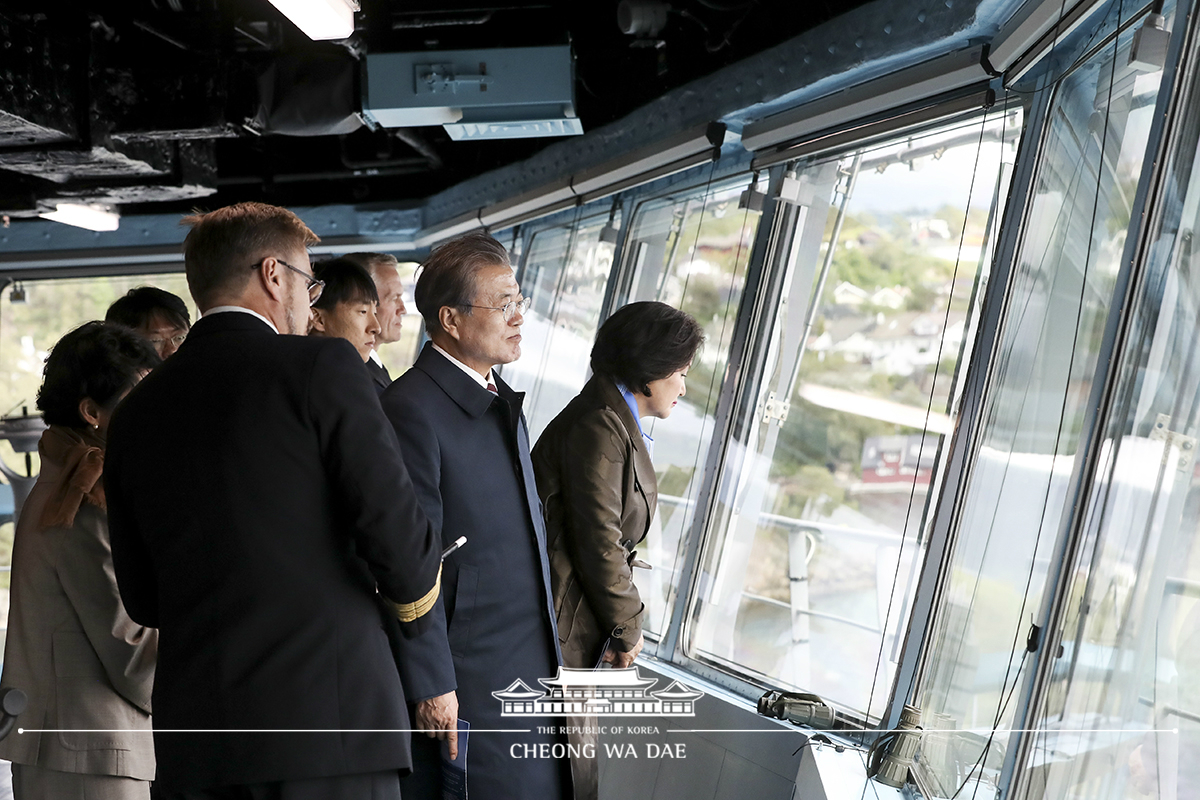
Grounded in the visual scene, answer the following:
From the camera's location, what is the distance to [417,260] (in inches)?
345

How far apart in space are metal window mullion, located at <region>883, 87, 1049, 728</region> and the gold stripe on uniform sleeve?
1.59 meters

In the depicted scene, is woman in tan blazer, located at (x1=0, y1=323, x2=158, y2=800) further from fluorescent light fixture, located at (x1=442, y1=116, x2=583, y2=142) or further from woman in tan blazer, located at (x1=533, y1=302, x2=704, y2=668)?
fluorescent light fixture, located at (x1=442, y1=116, x2=583, y2=142)

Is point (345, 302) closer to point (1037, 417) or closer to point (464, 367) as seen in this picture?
point (464, 367)

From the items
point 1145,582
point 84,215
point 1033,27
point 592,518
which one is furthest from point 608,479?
point 84,215

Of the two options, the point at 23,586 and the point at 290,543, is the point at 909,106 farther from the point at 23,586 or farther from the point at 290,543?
the point at 23,586

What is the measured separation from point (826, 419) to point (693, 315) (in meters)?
0.79

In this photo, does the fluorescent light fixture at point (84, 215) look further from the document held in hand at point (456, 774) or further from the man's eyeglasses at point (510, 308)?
the document held in hand at point (456, 774)

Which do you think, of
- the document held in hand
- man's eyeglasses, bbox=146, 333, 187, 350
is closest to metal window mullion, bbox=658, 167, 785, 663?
man's eyeglasses, bbox=146, 333, 187, 350

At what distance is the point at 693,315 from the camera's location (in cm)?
467

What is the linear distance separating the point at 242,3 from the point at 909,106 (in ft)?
12.1

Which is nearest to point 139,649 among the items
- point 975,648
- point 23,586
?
point 23,586

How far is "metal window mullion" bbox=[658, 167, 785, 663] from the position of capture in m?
4.08

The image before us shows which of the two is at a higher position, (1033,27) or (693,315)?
(1033,27)

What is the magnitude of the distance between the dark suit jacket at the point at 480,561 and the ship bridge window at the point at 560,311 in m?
3.74
